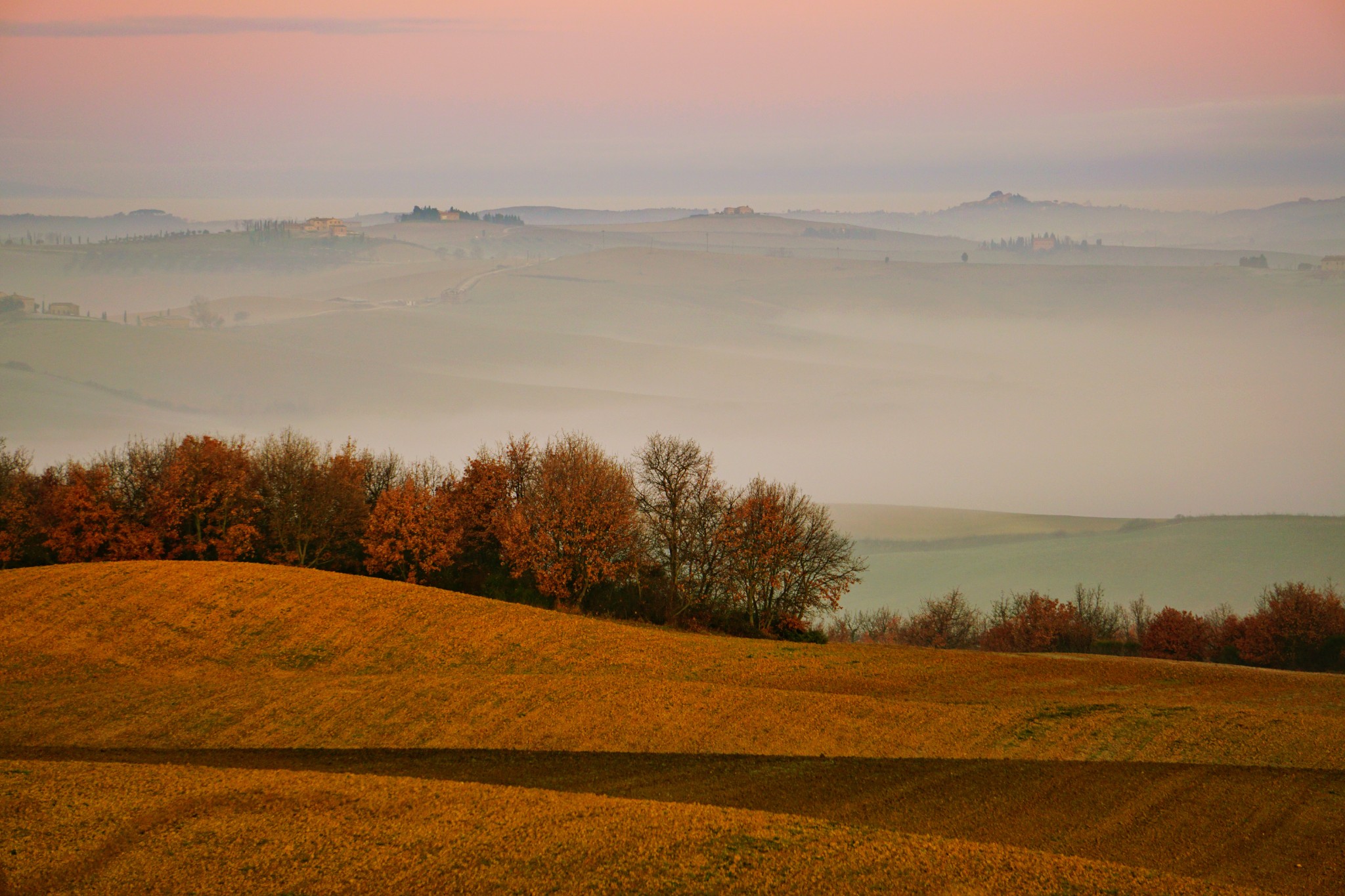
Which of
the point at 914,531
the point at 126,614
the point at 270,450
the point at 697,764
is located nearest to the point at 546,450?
the point at 270,450

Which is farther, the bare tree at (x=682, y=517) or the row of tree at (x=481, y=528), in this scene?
the bare tree at (x=682, y=517)

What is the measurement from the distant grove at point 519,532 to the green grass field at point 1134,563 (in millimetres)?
68131

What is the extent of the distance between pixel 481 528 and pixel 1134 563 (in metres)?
131

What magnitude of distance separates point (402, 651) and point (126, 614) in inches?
468

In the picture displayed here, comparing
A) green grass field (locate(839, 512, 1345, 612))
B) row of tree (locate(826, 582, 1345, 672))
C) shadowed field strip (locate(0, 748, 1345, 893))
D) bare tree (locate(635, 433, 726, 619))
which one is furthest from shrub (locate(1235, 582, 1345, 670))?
green grass field (locate(839, 512, 1345, 612))

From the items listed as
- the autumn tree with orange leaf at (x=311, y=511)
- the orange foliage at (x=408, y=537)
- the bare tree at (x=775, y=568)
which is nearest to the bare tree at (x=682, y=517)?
the bare tree at (x=775, y=568)

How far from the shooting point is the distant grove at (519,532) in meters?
55.0

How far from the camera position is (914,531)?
624 ft

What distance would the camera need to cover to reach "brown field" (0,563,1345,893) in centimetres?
1984

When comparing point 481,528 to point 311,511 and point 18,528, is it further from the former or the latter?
point 18,528

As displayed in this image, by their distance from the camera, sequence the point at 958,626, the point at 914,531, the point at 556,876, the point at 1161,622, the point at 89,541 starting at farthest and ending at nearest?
the point at 914,531
the point at 958,626
the point at 1161,622
the point at 89,541
the point at 556,876

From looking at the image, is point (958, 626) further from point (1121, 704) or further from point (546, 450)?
point (1121, 704)

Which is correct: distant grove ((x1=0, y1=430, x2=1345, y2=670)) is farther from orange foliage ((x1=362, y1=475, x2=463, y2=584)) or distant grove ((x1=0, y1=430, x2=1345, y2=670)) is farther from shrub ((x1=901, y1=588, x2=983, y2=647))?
shrub ((x1=901, y1=588, x2=983, y2=647))

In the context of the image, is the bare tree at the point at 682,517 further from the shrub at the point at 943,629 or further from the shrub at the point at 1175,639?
the shrub at the point at 943,629
